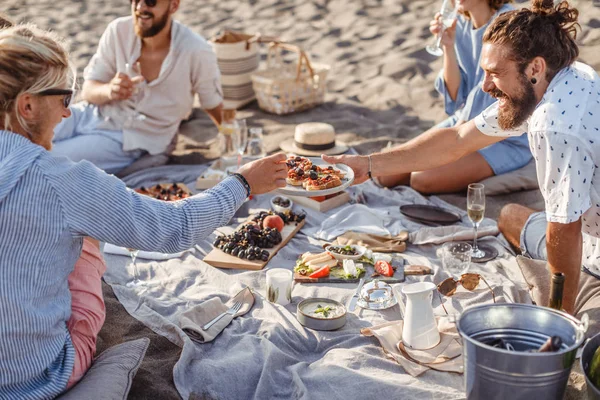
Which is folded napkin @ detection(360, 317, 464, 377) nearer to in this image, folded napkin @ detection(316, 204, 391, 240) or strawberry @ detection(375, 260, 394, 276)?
strawberry @ detection(375, 260, 394, 276)

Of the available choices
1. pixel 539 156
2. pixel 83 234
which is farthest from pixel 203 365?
pixel 539 156

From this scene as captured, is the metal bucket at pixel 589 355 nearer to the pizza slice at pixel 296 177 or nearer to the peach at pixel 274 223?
the pizza slice at pixel 296 177

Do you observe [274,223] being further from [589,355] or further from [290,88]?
[290,88]

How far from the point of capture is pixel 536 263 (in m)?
3.71

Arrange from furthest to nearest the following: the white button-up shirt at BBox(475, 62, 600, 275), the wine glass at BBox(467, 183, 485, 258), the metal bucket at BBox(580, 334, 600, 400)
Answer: the wine glass at BBox(467, 183, 485, 258)
the white button-up shirt at BBox(475, 62, 600, 275)
the metal bucket at BBox(580, 334, 600, 400)

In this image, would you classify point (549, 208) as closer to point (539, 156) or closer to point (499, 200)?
point (539, 156)

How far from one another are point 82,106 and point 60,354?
3601mm

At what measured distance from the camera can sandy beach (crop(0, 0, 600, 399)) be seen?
6.57 meters

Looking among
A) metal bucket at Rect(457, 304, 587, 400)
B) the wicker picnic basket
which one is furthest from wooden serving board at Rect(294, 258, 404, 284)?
the wicker picnic basket

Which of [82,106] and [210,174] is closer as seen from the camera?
[210,174]

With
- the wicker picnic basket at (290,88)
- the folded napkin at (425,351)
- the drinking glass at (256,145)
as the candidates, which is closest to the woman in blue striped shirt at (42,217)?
the folded napkin at (425,351)

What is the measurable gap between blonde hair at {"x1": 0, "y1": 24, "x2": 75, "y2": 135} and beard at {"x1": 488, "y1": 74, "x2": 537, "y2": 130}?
1.93m

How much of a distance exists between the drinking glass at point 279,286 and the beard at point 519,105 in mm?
1334

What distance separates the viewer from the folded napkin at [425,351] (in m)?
3.03
